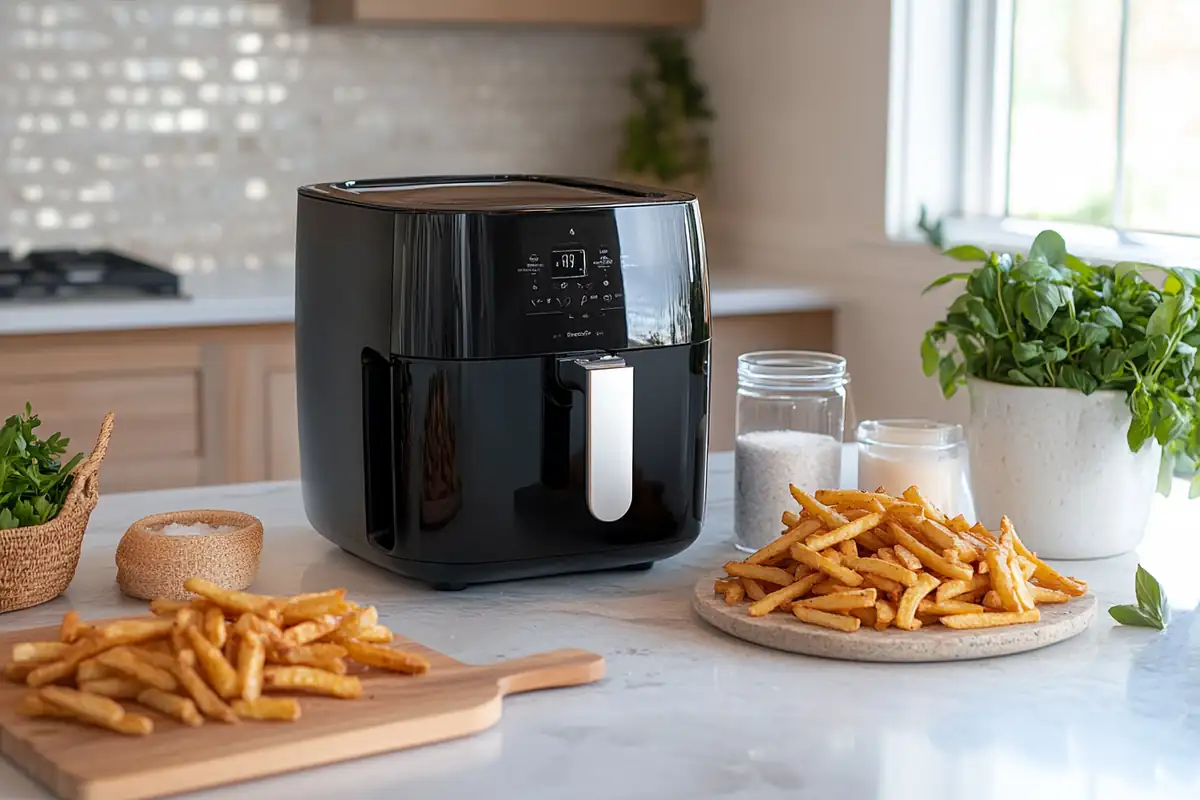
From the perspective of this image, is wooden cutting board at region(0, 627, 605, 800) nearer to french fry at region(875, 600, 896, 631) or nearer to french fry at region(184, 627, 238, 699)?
french fry at region(184, 627, 238, 699)

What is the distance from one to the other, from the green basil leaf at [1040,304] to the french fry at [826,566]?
34 cm

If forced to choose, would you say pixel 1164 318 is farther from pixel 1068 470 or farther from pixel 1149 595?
pixel 1149 595

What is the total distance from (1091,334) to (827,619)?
41 centimetres

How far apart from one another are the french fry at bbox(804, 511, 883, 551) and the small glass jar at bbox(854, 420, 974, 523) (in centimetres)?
23

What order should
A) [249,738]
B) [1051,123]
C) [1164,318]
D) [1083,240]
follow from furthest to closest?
1. [1051,123]
2. [1083,240]
3. [1164,318]
4. [249,738]

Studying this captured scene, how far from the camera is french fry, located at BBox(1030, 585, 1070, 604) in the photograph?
118cm

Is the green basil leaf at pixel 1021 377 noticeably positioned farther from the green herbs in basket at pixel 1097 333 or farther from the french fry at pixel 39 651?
the french fry at pixel 39 651

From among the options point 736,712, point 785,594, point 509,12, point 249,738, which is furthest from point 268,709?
point 509,12

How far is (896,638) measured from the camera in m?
1.10

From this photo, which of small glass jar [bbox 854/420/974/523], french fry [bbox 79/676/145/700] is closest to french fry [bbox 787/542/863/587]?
small glass jar [bbox 854/420/974/523]

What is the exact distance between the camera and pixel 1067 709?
1.03m

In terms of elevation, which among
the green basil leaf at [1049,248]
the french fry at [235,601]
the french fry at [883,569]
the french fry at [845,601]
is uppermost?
the green basil leaf at [1049,248]

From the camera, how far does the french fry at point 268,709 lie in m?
0.92

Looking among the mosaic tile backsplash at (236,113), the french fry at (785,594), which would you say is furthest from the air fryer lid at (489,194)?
the mosaic tile backsplash at (236,113)
